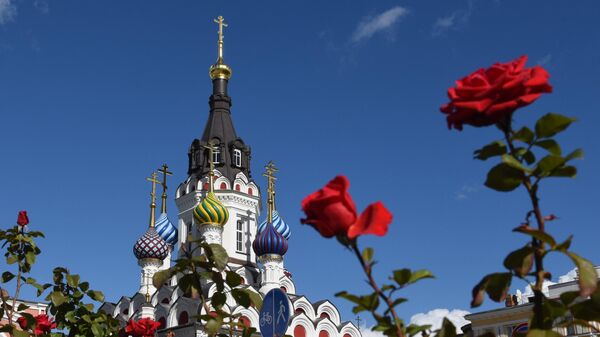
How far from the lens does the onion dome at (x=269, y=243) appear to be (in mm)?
35781

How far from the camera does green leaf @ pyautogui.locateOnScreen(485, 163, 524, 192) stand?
2275mm

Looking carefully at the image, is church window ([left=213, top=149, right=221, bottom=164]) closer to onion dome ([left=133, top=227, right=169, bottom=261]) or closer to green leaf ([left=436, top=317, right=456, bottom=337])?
onion dome ([left=133, top=227, right=169, bottom=261])

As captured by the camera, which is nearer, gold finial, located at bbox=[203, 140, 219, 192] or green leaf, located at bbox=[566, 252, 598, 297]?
green leaf, located at bbox=[566, 252, 598, 297]

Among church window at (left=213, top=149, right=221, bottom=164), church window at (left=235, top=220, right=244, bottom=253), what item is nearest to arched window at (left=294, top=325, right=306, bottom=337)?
church window at (left=235, top=220, right=244, bottom=253)

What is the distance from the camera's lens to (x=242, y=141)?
4134cm

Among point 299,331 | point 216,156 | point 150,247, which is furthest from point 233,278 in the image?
point 216,156

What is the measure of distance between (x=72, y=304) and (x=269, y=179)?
1336 inches

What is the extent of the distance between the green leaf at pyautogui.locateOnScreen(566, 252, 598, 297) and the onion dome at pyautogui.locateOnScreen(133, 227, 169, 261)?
3727 cm

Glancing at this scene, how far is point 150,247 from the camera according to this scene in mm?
38312

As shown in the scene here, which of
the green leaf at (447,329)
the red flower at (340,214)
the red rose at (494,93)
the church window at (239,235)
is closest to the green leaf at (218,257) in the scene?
the green leaf at (447,329)

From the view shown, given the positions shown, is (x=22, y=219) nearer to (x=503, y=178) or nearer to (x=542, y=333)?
(x=503, y=178)

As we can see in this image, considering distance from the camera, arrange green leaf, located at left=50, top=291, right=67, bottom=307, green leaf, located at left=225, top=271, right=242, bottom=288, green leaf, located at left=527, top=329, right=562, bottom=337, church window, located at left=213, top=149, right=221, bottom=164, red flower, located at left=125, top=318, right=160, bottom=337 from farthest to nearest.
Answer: church window, located at left=213, top=149, right=221, bottom=164
green leaf, located at left=50, top=291, right=67, bottom=307
red flower, located at left=125, top=318, right=160, bottom=337
green leaf, located at left=225, top=271, right=242, bottom=288
green leaf, located at left=527, top=329, right=562, bottom=337

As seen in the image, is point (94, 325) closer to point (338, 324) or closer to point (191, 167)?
point (338, 324)

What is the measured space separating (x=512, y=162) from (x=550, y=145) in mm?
185
